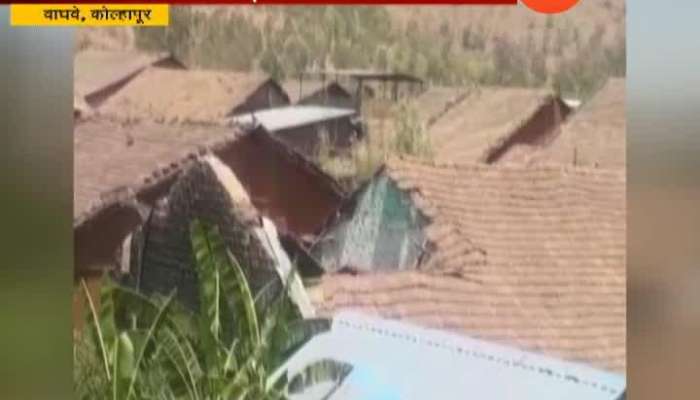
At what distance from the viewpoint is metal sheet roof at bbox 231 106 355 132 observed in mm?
740

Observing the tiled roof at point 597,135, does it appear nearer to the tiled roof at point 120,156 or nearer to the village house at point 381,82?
the village house at point 381,82

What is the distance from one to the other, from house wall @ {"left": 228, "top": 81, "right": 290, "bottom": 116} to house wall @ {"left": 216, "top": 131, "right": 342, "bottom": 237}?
2cm

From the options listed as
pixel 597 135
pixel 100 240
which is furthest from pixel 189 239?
pixel 597 135

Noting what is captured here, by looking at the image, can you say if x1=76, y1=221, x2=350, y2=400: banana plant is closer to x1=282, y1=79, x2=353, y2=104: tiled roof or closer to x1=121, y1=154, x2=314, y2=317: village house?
x1=121, y1=154, x2=314, y2=317: village house

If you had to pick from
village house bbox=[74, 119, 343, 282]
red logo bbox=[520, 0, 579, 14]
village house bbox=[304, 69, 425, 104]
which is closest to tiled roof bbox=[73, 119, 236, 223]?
village house bbox=[74, 119, 343, 282]

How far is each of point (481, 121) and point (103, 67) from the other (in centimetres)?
30

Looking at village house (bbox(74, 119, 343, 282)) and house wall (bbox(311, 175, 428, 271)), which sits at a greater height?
village house (bbox(74, 119, 343, 282))

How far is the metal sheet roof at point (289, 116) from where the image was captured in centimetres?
74

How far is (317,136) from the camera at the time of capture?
0.74m

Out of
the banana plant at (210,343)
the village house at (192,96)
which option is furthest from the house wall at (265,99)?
the banana plant at (210,343)

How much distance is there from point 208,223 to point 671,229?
1.18 ft

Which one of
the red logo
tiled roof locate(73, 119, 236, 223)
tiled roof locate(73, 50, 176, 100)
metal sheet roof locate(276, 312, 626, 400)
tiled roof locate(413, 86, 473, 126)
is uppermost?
the red logo

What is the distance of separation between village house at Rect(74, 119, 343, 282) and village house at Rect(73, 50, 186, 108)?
0.02 metres

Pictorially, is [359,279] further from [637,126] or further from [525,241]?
[637,126]
